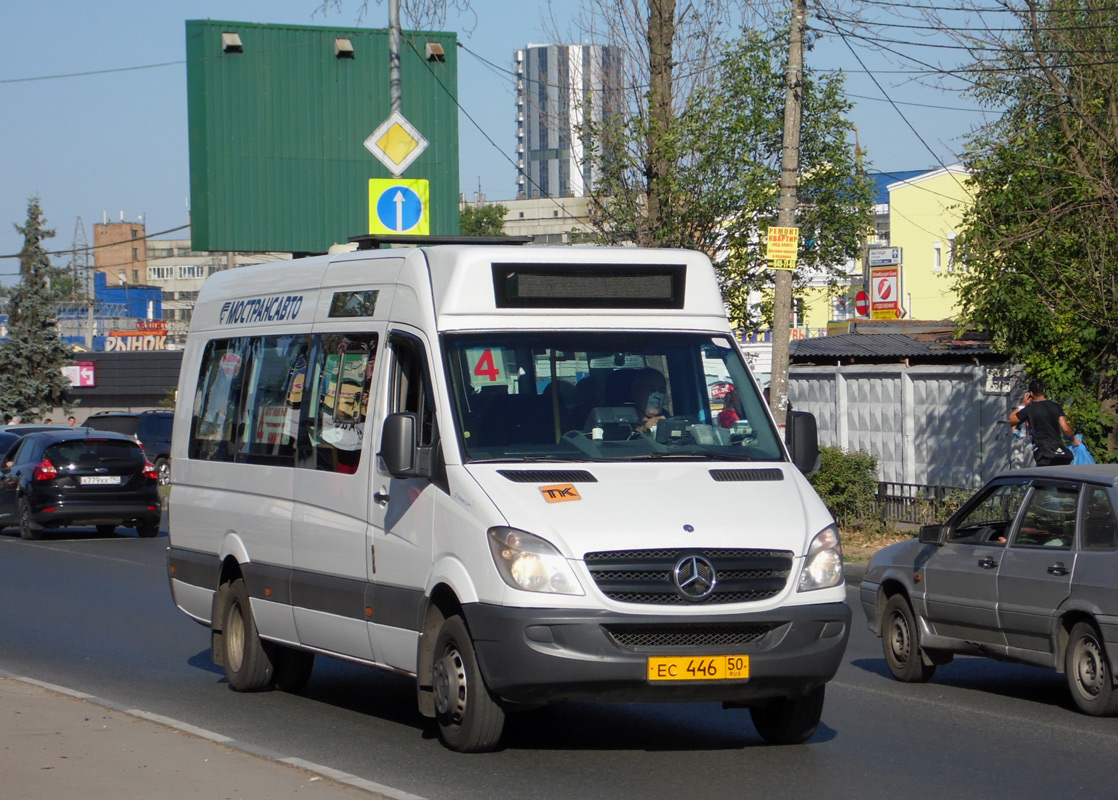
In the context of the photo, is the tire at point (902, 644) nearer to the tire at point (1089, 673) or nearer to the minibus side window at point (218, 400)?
the tire at point (1089, 673)

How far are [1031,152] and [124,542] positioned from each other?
46.5ft

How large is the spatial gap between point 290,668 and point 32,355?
184ft

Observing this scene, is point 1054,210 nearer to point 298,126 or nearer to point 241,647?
point 241,647

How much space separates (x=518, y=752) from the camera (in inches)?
313

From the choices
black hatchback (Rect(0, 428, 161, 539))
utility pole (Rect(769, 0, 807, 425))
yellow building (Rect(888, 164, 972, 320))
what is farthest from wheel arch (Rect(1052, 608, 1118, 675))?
yellow building (Rect(888, 164, 972, 320))

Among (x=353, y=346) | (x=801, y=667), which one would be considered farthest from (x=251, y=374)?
(x=801, y=667)

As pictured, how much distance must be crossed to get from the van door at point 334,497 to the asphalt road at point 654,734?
0.64m

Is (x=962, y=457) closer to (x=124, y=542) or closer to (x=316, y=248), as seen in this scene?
(x=124, y=542)

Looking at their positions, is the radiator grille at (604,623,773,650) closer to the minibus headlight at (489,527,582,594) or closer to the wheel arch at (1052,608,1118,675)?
the minibus headlight at (489,527,582,594)

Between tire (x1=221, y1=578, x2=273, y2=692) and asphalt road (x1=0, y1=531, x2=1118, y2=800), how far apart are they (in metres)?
0.13

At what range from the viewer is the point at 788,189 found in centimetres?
1861

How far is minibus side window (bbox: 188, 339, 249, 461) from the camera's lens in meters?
10.6

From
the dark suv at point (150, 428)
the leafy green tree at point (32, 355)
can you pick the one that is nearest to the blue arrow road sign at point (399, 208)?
the dark suv at point (150, 428)

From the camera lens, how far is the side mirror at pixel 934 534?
1050cm
